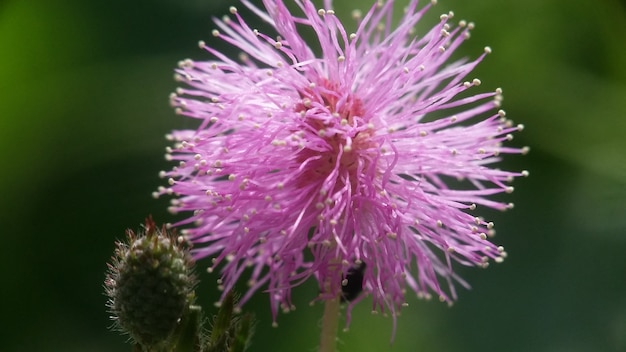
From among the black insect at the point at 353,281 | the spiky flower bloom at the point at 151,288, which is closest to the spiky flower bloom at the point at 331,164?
the black insect at the point at 353,281

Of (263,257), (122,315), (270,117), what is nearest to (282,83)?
(270,117)

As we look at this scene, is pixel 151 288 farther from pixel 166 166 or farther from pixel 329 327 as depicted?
pixel 166 166

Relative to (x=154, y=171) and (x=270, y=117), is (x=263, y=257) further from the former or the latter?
(x=154, y=171)

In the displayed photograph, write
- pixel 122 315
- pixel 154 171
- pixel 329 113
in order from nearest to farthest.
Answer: pixel 122 315 < pixel 329 113 < pixel 154 171

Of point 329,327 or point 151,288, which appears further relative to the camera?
point 329,327

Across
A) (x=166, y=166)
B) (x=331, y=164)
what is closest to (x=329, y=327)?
(x=331, y=164)
